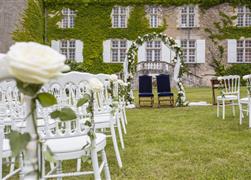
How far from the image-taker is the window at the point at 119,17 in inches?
865

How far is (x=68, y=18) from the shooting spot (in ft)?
72.5

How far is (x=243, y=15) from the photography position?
21922 millimetres

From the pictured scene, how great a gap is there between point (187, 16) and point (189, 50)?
195 centimetres

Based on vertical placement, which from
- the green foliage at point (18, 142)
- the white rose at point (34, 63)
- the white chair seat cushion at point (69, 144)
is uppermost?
the white rose at point (34, 63)

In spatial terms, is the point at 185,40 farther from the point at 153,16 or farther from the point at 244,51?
the point at 244,51

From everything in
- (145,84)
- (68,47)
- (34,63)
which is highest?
(68,47)

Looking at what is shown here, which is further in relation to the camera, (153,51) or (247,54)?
(153,51)

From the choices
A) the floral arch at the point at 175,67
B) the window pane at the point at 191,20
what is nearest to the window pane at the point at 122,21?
the window pane at the point at 191,20

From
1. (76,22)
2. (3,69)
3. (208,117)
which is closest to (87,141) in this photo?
(3,69)

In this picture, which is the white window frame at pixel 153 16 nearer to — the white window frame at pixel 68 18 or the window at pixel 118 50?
the window at pixel 118 50

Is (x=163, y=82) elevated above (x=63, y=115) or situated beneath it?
elevated above

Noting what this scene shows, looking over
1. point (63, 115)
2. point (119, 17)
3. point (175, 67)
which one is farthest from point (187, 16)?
point (63, 115)

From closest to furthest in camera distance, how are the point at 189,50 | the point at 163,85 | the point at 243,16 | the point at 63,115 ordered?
the point at 63,115, the point at 163,85, the point at 243,16, the point at 189,50

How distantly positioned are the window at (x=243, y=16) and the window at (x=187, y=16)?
8.49 ft
